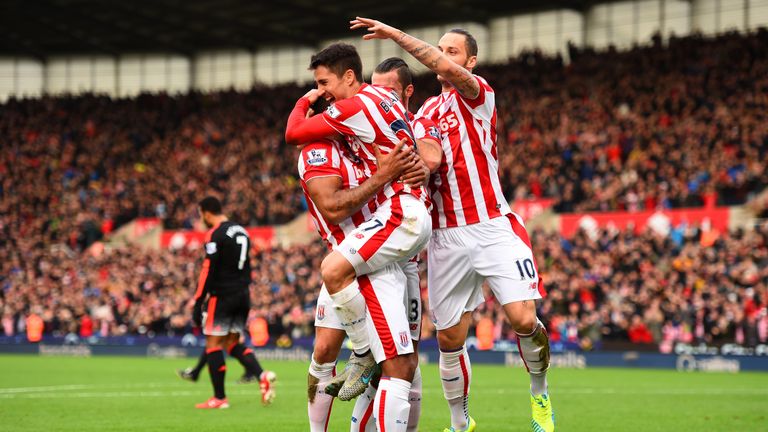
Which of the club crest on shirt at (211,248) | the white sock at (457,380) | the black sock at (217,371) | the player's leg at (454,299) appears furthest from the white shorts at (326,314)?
the club crest on shirt at (211,248)

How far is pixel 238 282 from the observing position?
43.0 feet

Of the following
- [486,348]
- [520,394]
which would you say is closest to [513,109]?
[486,348]

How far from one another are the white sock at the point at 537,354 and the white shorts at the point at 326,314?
1.72m

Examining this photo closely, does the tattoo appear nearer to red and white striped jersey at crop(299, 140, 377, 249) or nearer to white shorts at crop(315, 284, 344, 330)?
red and white striped jersey at crop(299, 140, 377, 249)

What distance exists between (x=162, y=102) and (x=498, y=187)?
44785mm

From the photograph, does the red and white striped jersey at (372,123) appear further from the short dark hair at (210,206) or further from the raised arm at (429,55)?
the short dark hair at (210,206)

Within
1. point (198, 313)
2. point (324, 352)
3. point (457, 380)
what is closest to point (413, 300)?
point (324, 352)

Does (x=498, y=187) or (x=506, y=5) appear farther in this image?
(x=506, y=5)

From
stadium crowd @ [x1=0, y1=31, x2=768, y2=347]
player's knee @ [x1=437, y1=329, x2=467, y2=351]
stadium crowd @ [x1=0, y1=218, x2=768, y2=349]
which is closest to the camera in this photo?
player's knee @ [x1=437, y1=329, x2=467, y2=351]

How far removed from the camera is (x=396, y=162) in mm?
6828

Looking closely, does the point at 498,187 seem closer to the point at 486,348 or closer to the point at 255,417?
the point at 255,417

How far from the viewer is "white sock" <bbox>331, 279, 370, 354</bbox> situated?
6770 millimetres

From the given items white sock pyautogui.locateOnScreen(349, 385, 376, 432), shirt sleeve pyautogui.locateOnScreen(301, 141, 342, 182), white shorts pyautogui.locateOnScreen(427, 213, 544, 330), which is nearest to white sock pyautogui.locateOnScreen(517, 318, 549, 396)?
white shorts pyautogui.locateOnScreen(427, 213, 544, 330)

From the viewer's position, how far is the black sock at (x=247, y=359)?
42.1 ft
